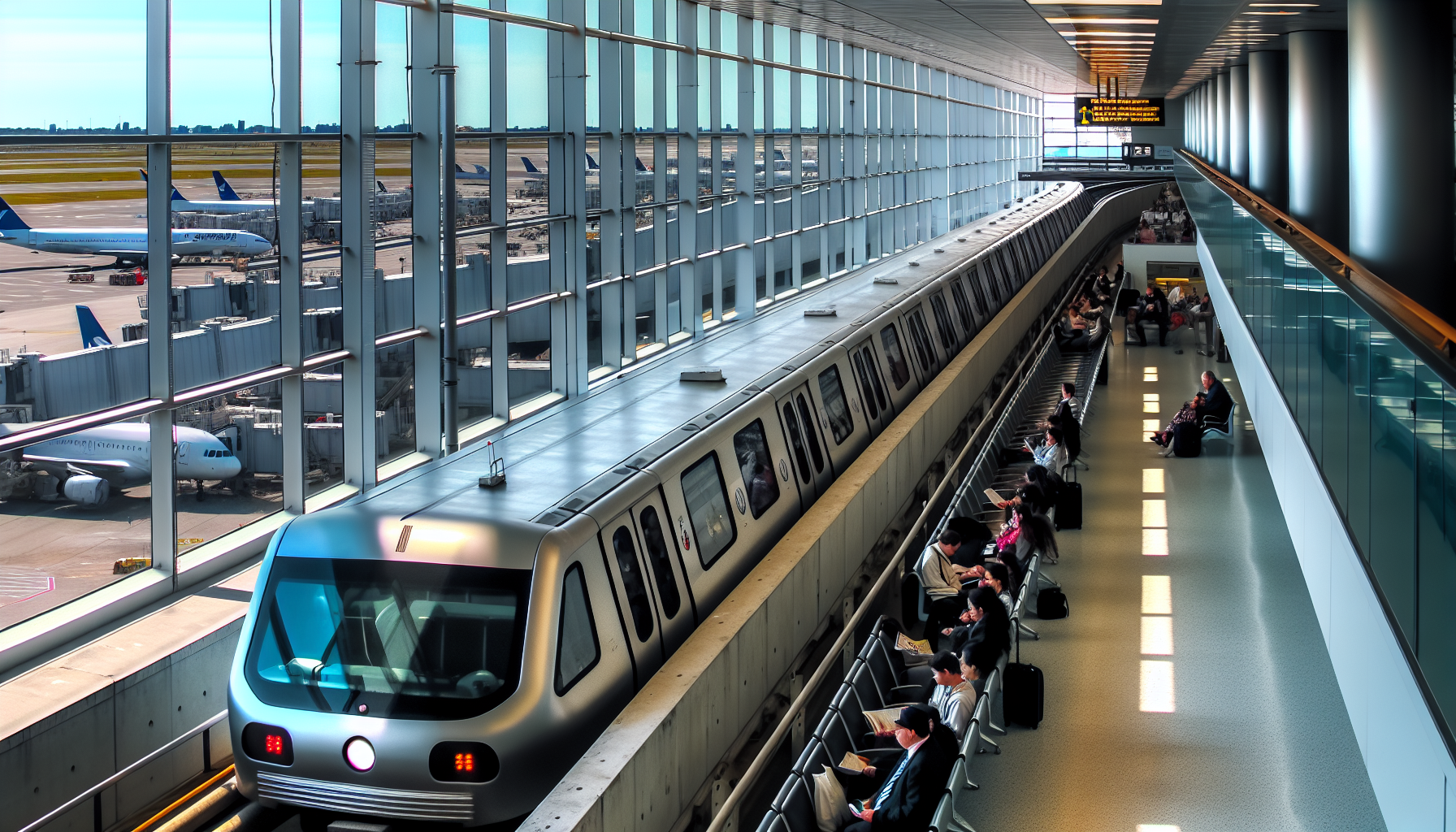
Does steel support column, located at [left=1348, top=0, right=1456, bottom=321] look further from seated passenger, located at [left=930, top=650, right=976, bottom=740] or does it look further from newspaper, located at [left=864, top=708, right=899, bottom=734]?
newspaper, located at [left=864, top=708, right=899, bottom=734]

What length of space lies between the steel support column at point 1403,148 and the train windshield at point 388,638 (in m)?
8.95

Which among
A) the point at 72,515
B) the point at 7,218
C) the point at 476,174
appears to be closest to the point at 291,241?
the point at 7,218

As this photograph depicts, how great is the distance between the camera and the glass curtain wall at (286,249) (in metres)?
7.70

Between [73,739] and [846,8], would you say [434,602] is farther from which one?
[846,8]

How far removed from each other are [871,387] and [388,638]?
25.7 ft

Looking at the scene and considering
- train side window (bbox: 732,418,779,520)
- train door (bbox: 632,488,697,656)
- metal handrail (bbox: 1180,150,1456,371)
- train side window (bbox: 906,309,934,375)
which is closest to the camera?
metal handrail (bbox: 1180,150,1456,371)

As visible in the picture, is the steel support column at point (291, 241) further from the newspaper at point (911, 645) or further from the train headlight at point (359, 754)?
the newspaper at point (911, 645)

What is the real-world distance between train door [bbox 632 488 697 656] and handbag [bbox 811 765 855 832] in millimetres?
1007

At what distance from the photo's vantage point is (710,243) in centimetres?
1902

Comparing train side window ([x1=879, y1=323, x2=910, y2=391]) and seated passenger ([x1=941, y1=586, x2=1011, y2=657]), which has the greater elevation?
train side window ([x1=879, y1=323, x2=910, y2=391])

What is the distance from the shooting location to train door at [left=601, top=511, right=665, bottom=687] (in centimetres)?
656

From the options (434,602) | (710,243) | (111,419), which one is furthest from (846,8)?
(434,602)

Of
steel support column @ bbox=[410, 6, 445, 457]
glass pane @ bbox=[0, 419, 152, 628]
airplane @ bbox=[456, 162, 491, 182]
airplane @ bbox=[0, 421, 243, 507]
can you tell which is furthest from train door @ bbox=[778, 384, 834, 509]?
glass pane @ bbox=[0, 419, 152, 628]

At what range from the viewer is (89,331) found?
317 inches
